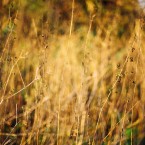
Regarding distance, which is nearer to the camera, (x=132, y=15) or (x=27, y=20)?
(x=27, y=20)

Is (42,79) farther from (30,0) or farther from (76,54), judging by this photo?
(30,0)

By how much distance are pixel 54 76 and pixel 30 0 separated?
1.28 meters

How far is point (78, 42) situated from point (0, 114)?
5.34ft

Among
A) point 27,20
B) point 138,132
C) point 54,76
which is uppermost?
point 27,20

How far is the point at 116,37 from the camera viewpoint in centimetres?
361

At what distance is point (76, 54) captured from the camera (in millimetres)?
3020

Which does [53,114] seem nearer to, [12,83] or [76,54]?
[12,83]

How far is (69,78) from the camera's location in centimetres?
230

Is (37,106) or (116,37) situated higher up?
(116,37)

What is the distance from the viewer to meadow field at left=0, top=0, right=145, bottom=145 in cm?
164

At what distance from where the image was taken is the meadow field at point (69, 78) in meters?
1.64

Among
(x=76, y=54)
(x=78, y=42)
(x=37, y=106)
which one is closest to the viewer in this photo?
(x=37, y=106)

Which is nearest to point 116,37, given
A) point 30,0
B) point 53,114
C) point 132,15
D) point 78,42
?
point 132,15

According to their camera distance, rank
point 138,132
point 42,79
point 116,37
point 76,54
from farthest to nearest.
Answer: point 116,37 < point 76,54 < point 138,132 < point 42,79
